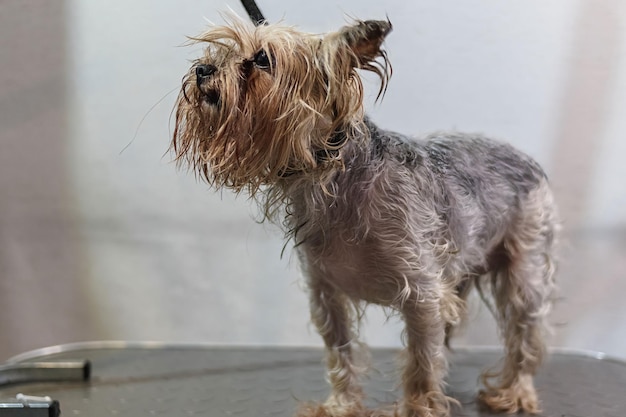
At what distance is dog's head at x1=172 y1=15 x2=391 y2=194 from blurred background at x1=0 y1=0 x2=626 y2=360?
0.58 meters

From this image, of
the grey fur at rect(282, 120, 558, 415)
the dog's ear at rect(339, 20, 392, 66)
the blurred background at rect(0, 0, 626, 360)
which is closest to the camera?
the dog's ear at rect(339, 20, 392, 66)

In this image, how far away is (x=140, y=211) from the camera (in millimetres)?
1651

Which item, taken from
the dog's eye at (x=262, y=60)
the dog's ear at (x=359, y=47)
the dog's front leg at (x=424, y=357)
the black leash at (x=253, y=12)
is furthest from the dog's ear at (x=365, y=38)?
the dog's front leg at (x=424, y=357)

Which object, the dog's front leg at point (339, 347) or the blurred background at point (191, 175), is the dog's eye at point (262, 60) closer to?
the dog's front leg at point (339, 347)

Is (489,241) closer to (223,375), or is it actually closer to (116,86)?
(223,375)

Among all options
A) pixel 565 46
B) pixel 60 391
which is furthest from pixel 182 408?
pixel 565 46

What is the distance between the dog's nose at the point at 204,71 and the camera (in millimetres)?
867

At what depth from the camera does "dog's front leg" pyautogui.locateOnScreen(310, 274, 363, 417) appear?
1202 millimetres

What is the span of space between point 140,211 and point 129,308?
29 cm

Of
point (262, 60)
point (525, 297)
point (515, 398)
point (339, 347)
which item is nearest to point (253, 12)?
point (262, 60)

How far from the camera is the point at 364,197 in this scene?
998 millimetres

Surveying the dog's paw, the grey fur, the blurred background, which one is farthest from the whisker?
the dog's paw

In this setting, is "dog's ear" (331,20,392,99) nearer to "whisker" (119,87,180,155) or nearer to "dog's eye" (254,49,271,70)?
"dog's eye" (254,49,271,70)

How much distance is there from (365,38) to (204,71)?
0.24 metres
